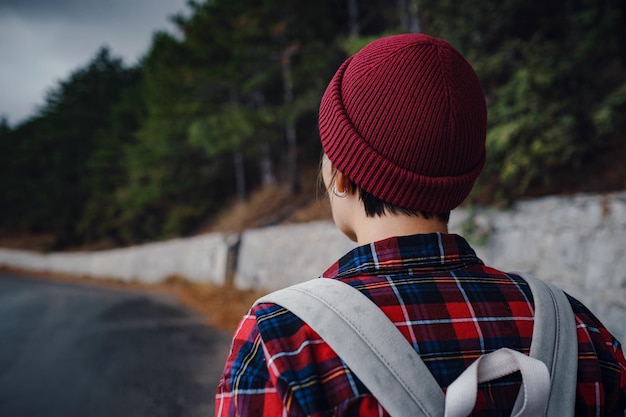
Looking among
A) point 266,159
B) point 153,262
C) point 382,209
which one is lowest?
point 153,262

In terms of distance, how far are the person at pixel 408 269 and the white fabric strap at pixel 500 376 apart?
44 mm

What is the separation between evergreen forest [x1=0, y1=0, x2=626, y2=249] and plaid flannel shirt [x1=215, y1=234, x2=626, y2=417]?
12.2 feet

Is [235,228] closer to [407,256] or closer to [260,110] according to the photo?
[260,110]

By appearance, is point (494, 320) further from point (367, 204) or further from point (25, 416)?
point (25, 416)

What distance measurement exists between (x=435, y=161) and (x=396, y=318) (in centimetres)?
36

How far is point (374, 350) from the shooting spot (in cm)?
78

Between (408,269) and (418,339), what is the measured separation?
160 mm

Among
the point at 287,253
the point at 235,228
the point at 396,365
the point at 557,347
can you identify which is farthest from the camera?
the point at 235,228

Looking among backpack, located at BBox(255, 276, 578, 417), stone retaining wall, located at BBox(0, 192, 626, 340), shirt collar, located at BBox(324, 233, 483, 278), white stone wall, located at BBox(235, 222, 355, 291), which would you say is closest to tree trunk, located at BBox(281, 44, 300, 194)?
white stone wall, located at BBox(235, 222, 355, 291)

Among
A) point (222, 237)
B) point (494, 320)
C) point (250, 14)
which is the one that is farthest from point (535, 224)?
point (250, 14)

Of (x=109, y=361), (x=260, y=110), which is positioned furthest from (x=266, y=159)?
(x=109, y=361)

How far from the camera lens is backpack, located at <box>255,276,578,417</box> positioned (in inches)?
29.9

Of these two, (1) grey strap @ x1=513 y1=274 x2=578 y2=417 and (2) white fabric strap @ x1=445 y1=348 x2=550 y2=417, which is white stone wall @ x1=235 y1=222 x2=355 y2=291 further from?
(2) white fabric strap @ x1=445 y1=348 x2=550 y2=417

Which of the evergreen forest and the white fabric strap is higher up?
the evergreen forest
